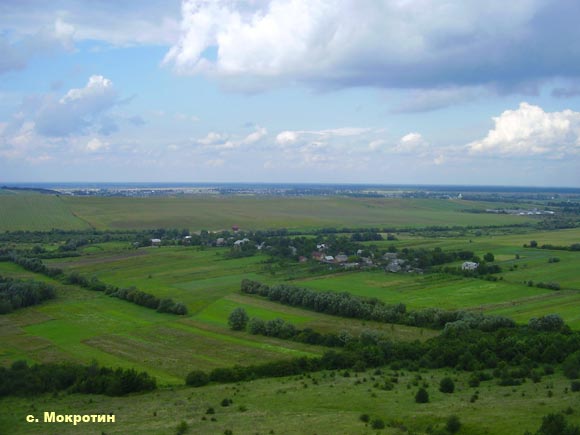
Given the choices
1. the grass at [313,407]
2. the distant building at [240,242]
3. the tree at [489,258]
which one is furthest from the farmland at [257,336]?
the distant building at [240,242]

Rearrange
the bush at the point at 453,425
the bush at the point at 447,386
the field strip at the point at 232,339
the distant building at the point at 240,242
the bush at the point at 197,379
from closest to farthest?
the bush at the point at 453,425 → the bush at the point at 447,386 → the bush at the point at 197,379 → the field strip at the point at 232,339 → the distant building at the point at 240,242

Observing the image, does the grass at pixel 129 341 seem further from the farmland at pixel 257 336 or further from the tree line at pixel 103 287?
the tree line at pixel 103 287

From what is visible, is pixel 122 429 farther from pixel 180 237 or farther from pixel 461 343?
pixel 180 237

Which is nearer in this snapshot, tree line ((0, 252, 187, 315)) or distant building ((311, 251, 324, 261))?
tree line ((0, 252, 187, 315))

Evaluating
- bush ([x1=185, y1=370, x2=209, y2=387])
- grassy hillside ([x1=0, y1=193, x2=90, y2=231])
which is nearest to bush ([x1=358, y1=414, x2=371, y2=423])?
bush ([x1=185, y1=370, x2=209, y2=387])

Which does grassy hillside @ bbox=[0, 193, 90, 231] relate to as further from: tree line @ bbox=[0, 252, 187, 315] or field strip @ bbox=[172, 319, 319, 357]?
field strip @ bbox=[172, 319, 319, 357]

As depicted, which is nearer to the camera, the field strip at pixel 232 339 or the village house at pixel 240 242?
the field strip at pixel 232 339
